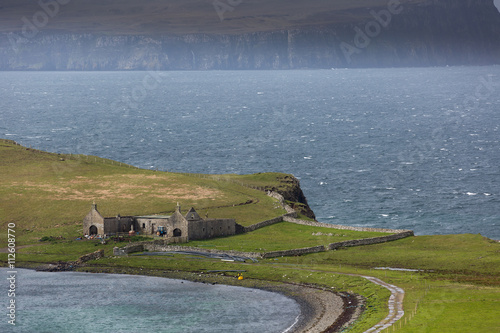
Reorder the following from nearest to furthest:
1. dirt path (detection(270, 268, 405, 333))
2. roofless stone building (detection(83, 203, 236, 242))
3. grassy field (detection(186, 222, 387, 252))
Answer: dirt path (detection(270, 268, 405, 333)) < grassy field (detection(186, 222, 387, 252)) < roofless stone building (detection(83, 203, 236, 242))

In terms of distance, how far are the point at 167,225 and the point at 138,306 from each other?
27693mm

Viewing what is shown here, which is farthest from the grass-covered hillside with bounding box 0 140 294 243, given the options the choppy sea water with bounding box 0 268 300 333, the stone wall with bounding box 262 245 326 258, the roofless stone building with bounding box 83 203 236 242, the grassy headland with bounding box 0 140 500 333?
the choppy sea water with bounding box 0 268 300 333

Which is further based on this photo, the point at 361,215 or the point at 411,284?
the point at 361,215

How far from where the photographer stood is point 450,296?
256 feet

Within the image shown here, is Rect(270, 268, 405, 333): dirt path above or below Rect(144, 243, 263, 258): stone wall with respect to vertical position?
below

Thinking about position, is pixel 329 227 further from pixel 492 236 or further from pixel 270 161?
pixel 270 161

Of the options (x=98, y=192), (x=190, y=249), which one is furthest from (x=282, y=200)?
(x=190, y=249)

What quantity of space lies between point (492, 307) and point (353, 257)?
2954cm

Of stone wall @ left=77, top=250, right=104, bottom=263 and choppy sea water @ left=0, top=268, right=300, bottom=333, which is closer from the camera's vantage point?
choppy sea water @ left=0, top=268, right=300, bottom=333

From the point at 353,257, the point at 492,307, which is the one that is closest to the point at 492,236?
the point at 353,257

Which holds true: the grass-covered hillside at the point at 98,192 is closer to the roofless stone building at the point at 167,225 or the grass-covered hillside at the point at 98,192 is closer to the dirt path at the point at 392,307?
the roofless stone building at the point at 167,225

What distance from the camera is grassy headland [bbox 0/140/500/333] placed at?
77312 mm

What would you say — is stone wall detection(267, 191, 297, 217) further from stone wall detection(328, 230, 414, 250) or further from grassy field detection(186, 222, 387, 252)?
stone wall detection(328, 230, 414, 250)

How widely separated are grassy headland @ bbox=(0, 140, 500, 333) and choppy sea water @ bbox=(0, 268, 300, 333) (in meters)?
4.70
